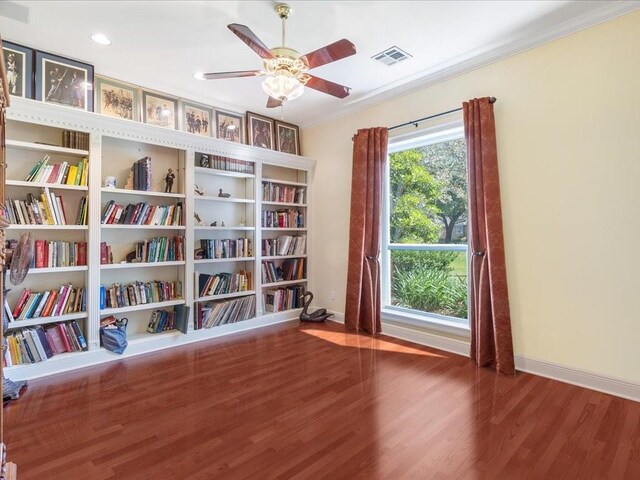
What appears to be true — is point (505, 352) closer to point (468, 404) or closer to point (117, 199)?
point (468, 404)

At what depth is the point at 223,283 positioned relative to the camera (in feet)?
13.2

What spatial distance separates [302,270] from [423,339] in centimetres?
188

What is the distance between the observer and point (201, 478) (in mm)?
1655

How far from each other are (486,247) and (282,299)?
2.60 m

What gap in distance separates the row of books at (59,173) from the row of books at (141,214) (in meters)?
0.32

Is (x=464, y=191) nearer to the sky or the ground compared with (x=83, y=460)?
A: nearer to the sky

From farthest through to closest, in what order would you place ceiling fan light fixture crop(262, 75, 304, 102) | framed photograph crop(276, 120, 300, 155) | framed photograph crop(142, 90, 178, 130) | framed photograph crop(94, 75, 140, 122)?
1. framed photograph crop(276, 120, 300, 155)
2. framed photograph crop(142, 90, 178, 130)
3. framed photograph crop(94, 75, 140, 122)
4. ceiling fan light fixture crop(262, 75, 304, 102)

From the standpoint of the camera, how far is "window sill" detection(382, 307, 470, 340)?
334 cm

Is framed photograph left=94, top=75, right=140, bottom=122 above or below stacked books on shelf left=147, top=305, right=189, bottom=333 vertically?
above

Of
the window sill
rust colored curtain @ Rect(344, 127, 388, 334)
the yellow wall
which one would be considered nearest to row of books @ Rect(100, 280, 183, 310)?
rust colored curtain @ Rect(344, 127, 388, 334)

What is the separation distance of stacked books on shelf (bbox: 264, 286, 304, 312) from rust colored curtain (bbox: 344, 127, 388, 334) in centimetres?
90

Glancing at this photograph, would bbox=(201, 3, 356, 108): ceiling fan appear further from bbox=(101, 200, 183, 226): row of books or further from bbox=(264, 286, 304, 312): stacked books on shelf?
bbox=(264, 286, 304, 312): stacked books on shelf

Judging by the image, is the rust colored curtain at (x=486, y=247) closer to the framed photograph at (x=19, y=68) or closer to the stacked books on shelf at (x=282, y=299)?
the stacked books on shelf at (x=282, y=299)

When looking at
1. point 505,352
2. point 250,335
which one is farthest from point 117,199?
point 505,352
